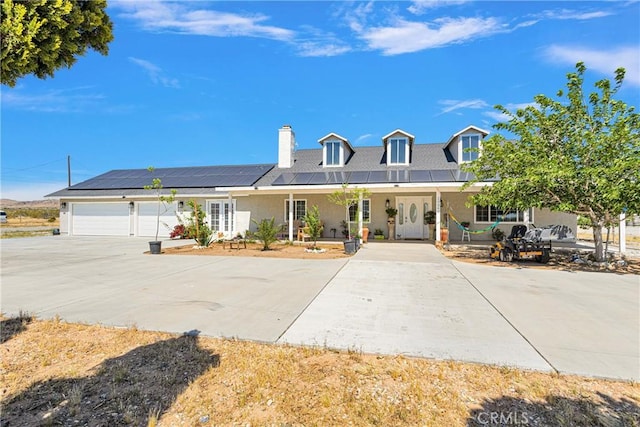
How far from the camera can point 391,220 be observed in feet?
51.8

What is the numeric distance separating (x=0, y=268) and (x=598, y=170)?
55.2ft

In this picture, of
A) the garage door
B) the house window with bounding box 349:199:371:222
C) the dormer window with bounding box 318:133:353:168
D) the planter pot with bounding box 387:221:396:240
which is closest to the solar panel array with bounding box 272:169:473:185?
the dormer window with bounding box 318:133:353:168

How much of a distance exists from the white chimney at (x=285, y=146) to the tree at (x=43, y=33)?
16039mm

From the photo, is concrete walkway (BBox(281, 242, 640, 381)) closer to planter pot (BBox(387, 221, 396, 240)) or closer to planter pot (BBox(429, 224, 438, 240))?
planter pot (BBox(429, 224, 438, 240))

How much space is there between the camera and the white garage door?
18.4 metres

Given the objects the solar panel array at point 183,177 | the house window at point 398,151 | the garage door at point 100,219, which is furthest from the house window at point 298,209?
the garage door at point 100,219

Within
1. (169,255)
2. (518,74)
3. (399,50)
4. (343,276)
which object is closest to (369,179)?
(399,50)

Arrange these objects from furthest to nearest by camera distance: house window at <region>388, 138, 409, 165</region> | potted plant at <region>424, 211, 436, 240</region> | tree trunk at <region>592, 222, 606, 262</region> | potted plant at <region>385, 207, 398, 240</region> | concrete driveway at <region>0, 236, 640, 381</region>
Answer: house window at <region>388, 138, 409, 165</region>, potted plant at <region>385, 207, 398, 240</region>, potted plant at <region>424, 211, 436, 240</region>, tree trunk at <region>592, 222, 606, 262</region>, concrete driveway at <region>0, 236, 640, 381</region>

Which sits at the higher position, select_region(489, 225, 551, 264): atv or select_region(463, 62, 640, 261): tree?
select_region(463, 62, 640, 261): tree

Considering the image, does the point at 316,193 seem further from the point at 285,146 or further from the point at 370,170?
the point at 285,146

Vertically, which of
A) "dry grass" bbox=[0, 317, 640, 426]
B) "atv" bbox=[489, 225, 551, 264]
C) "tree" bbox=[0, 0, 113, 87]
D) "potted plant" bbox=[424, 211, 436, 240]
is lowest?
"dry grass" bbox=[0, 317, 640, 426]

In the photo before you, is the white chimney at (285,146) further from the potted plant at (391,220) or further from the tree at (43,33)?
the tree at (43,33)

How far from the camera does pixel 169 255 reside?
11.1 meters

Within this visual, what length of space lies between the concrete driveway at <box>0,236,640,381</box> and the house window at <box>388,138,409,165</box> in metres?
9.64
